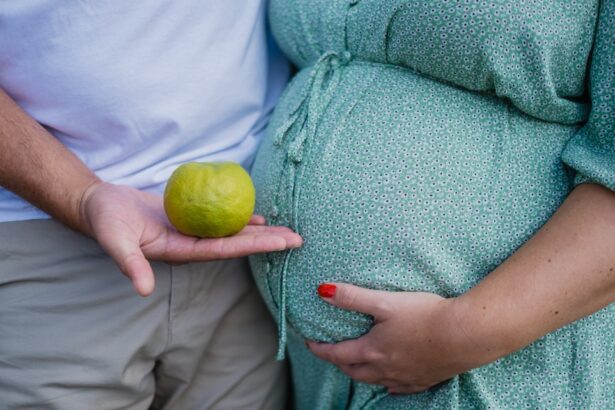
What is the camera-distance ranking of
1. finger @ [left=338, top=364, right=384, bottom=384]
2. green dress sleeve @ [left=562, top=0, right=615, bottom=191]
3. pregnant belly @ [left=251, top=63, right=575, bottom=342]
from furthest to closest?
1. finger @ [left=338, top=364, right=384, bottom=384]
2. pregnant belly @ [left=251, top=63, right=575, bottom=342]
3. green dress sleeve @ [left=562, top=0, right=615, bottom=191]

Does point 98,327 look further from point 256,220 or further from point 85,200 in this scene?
point 256,220

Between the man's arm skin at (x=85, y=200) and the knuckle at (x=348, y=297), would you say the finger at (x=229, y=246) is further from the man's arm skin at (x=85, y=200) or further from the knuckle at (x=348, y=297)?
the knuckle at (x=348, y=297)

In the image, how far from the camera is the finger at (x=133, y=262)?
103 cm

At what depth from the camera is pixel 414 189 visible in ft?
3.75

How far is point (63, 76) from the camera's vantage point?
1278 mm

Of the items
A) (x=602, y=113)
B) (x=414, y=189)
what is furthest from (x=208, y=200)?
(x=602, y=113)

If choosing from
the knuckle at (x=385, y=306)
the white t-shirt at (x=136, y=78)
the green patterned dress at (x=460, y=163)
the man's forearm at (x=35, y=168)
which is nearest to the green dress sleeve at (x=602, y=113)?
the green patterned dress at (x=460, y=163)

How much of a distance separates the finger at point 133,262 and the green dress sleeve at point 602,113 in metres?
0.85

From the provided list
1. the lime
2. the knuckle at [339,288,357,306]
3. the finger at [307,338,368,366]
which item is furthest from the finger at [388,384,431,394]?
the lime

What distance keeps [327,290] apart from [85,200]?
0.59 meters

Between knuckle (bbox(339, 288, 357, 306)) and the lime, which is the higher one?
the lime

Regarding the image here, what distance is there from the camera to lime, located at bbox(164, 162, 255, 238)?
1.17 m

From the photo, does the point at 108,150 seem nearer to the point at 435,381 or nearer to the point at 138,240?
the point at 138,240

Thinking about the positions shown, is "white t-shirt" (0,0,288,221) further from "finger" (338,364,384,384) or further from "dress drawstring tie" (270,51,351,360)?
"finger" (338,364,384,384)
